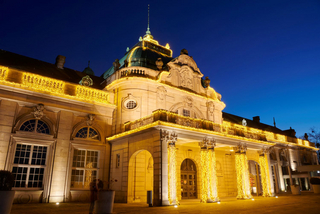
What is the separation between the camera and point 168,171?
16.4 m

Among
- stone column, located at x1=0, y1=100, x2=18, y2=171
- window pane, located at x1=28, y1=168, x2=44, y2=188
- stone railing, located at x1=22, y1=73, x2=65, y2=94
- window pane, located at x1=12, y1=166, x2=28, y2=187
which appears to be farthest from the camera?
stone railing, located at x1=22, y1=73, x2=65, y2=94

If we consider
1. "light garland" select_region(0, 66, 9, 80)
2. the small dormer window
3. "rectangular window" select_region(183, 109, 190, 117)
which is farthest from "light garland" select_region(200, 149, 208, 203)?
"light garland" select_region(0, 66, 9, 80)

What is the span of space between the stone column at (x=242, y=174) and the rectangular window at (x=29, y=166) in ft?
53.6

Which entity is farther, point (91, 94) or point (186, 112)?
point (186, 112)

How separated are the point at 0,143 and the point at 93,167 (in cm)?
714

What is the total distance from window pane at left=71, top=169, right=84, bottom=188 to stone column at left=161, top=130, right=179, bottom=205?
7669mm

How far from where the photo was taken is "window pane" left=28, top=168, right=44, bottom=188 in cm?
1750

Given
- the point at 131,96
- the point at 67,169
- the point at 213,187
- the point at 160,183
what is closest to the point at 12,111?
the point at 67,169

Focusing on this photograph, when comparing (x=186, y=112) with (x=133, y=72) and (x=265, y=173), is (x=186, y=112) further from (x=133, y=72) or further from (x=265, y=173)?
(x=265, y=173)

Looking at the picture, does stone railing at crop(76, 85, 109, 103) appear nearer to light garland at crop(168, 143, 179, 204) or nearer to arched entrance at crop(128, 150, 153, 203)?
arched entrance at crop(128, 150, 153, 203)

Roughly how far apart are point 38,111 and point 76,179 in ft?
20.2

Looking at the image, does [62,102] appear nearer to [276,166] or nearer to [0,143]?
[0,143]

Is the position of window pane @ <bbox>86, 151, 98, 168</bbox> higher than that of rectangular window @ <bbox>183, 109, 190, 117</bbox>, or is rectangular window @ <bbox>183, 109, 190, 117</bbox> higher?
rectangular window @ <bbox>183, 109, 190, 117</bbox>

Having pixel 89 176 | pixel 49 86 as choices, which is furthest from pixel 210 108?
pixel 49 86
